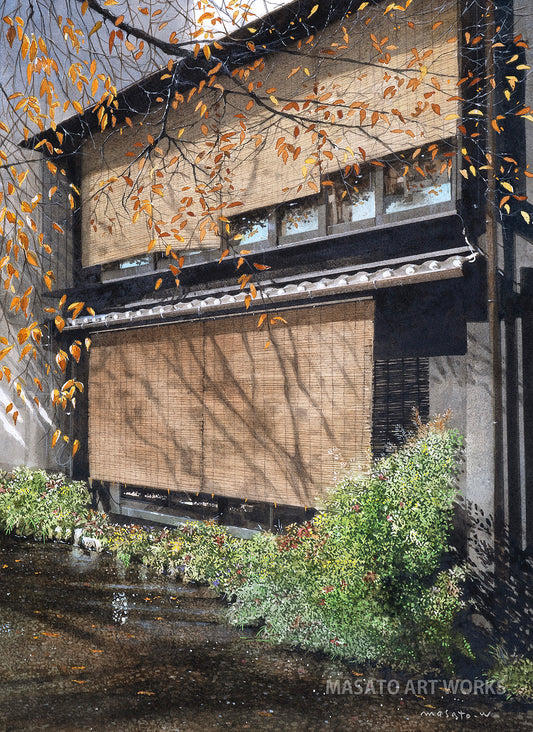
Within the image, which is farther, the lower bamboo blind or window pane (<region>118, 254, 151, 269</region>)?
window pane (<region>118, 254, 151, 269</region>)

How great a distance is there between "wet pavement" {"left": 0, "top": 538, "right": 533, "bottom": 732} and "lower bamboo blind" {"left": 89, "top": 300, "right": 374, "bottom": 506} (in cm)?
162

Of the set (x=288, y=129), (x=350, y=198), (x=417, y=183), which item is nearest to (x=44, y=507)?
(x=350, y=198)

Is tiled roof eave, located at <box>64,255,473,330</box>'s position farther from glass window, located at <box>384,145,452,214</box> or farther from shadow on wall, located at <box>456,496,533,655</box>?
shadow on wall, located at <box>456,496,533,655</box>

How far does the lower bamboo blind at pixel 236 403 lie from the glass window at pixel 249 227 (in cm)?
114

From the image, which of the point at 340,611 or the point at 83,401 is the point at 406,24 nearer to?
the point at 340,611

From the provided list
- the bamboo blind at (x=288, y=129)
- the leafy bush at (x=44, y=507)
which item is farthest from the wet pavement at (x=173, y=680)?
the bamboo blind at (x=288, y=129)

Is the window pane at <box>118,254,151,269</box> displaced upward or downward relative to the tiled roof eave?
upward

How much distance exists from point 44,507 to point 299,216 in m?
6.05

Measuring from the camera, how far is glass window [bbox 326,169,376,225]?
5.98 m

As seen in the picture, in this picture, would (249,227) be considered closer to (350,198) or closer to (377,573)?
(350,198)

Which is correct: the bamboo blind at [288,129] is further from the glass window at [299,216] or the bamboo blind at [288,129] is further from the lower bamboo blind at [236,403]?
the lower bamboo blind at [236,403]

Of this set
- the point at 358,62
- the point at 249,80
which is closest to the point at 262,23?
the point at 249,80

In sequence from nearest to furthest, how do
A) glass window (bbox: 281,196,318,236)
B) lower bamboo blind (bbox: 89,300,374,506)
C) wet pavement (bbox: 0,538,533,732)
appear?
wet pavement (bbox: 0,538,533,732) → lower bamboo blind (bbox: 89,300,374,506) → glass window (bbox: 281,196,318,236)

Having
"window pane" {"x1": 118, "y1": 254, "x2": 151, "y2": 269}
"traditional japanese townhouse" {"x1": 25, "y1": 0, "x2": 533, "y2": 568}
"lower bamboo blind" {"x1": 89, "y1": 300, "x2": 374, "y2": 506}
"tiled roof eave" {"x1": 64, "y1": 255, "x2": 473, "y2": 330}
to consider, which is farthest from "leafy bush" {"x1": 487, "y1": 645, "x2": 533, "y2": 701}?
"window pane" {"x1": 118, "y1": 254, "x2": 151, "y2": 269}
